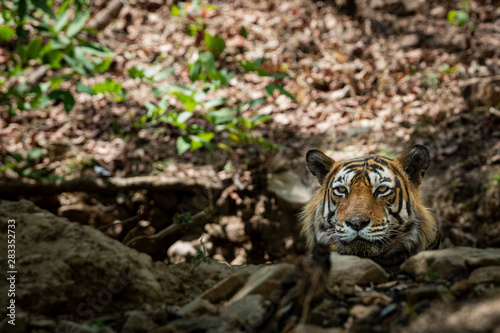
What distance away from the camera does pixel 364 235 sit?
304cm

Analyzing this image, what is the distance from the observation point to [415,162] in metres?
3.47

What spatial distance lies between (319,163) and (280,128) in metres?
3.27

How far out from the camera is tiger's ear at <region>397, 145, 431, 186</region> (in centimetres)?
339

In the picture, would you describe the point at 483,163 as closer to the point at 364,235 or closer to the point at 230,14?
the point at 364,235

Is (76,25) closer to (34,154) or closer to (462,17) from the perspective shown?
(34,154)

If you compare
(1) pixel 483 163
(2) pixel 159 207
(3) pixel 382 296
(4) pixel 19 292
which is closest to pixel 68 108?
(2) pixel 159 207

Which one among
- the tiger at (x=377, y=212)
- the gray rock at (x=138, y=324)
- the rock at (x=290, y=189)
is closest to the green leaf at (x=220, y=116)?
the rock at (x=290, y=189)

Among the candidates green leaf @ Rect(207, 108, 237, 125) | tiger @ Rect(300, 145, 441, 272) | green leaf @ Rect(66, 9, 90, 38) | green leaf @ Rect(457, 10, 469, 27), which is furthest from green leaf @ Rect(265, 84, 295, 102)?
green leaf @ Rect(457, 10, 469, 27)

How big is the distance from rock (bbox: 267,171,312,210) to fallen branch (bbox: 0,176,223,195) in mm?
762

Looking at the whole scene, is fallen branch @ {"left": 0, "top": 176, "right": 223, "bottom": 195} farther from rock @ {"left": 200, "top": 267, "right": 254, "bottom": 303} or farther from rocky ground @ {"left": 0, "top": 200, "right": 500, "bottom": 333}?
rock @ {"left": 200, "top": 267, "right": 254, "bottom": 303}

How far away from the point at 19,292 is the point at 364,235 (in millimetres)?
2140

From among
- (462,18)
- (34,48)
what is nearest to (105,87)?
(34,48)

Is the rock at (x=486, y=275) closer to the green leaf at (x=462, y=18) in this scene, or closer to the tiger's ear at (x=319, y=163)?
the tiger's ear at (x=319, y=163)

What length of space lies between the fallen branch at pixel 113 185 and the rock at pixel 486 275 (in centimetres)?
423
